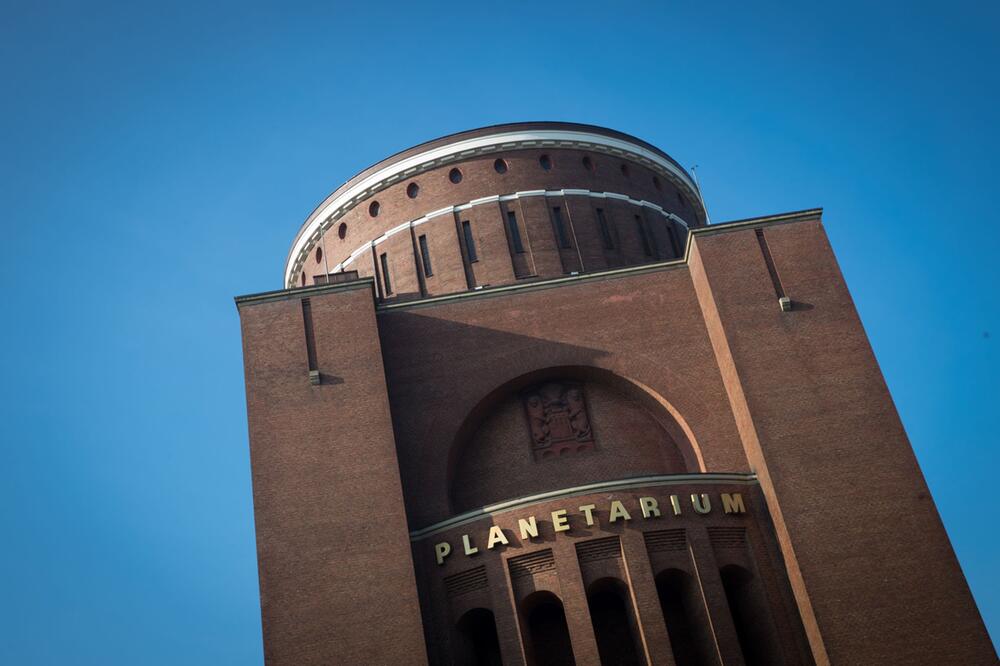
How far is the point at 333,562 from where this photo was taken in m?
26.7

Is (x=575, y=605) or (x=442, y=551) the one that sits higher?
(x=442, y=551)

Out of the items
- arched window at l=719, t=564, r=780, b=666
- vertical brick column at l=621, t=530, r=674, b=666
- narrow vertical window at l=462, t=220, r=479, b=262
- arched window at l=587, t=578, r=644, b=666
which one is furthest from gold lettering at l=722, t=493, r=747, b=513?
narrow vertical window at l=462, t=220, r=479, b=262

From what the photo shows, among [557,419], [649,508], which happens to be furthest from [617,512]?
[557,419]

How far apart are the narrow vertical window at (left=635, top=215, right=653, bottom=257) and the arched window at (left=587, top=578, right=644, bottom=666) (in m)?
14.2

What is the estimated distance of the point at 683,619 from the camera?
28016mm

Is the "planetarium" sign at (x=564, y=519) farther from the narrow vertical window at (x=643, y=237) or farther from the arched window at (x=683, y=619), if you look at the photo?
the narrow vertical window at (x=643, y=237)

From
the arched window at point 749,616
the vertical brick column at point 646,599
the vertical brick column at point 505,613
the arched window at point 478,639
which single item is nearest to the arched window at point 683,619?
the vertical brick column at point 646,599

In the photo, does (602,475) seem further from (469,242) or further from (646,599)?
(469,242)

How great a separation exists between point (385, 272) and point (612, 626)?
1534 cm

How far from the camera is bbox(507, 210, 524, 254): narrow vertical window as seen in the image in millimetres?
37469

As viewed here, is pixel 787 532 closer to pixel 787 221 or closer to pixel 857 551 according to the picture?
pixel 857 551

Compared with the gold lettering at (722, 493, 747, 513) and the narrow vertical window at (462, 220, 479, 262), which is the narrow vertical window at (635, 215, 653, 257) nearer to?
the narrow vertical window at (462, 220, 479, 262)

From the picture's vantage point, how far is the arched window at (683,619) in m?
26.7

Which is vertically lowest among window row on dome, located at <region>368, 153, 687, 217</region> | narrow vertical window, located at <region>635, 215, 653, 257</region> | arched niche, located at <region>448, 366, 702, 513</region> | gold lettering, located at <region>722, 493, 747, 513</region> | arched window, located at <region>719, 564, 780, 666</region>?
arched window, located at <region>719, 564, 780, 666</region>
